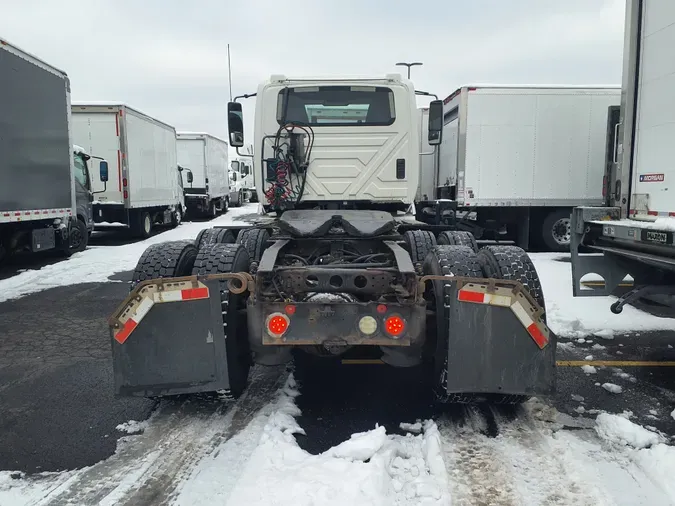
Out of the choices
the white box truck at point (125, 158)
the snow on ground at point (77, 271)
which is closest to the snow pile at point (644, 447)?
the snow on ground at point (77, 271)

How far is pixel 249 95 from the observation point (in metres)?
6.11

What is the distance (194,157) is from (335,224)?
21003mm

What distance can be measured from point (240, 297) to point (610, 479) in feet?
8.44

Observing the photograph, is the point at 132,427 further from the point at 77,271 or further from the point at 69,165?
the point at 69,165

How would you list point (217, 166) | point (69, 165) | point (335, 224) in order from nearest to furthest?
point (335, 224)
point (69, 165)
point (217, 166)

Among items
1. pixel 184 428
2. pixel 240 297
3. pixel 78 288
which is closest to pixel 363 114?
pixel 240 297

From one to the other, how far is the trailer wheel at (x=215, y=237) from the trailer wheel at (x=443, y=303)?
227 cm

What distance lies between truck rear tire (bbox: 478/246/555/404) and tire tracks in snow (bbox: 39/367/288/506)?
182 cm

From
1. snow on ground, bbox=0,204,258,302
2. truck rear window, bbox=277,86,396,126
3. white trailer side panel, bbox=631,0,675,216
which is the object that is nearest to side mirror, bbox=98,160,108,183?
snow on ground, bbox=0,204,258,302

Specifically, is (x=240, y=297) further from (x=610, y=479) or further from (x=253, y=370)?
(x=610, y=479)

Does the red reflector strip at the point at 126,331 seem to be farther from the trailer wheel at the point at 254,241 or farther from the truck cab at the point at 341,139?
the truck cab at the point at 341,139

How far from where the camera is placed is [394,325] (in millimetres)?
3465

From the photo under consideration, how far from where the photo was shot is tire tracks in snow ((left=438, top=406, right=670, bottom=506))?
2.87 m

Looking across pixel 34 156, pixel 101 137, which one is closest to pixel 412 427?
pixel 34 156
